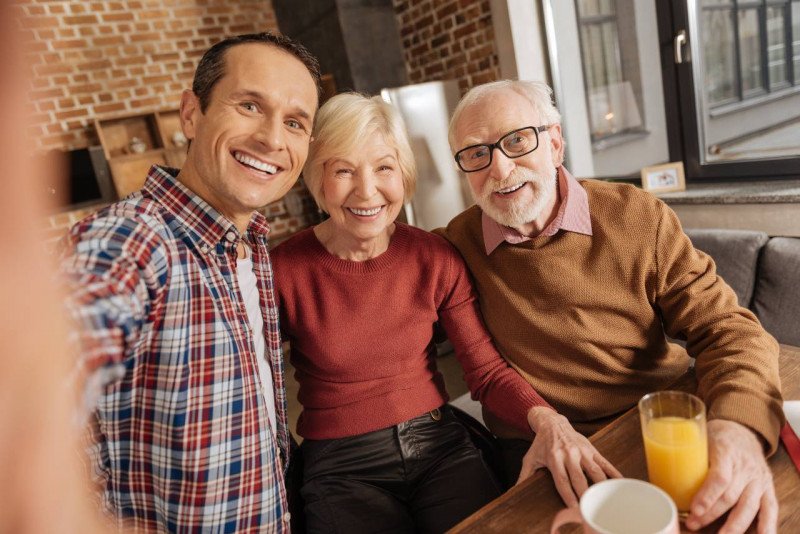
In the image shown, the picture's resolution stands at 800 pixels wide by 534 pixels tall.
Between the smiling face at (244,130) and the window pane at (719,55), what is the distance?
2672 millimetres

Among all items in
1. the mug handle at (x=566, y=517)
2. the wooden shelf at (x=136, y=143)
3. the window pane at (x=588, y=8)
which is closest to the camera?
the mug handle at (x=566, y=517)

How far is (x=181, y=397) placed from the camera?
0.97 m

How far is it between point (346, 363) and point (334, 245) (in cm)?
34

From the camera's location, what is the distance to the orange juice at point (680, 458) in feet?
2.71

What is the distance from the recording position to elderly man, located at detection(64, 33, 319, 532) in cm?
90

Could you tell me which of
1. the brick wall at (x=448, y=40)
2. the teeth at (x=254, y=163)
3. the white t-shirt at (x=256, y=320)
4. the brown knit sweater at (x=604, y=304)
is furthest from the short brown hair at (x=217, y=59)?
the brick wall at (x=448, y=40)

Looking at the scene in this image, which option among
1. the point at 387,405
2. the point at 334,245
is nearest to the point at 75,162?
the point at 334,245

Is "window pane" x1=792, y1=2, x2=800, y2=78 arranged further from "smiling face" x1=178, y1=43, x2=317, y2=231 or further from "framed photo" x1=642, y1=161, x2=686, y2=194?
"smiling face" x1=178, y1=43, x2=317, y2=231

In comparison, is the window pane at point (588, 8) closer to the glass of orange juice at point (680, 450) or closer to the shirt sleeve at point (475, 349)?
the shirt sleeve at point (475, 349)

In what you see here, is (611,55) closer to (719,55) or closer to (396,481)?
(719,55)

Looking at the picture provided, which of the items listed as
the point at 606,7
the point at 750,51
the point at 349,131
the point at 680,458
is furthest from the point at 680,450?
the point at 606,7

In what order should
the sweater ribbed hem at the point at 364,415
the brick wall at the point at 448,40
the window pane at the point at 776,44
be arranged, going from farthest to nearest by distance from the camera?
the brick wall at the point at 448,40 < the window pane at the point at 776,44 < the sweater ribbed hem at the point at 364,415

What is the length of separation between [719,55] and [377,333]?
120 inches

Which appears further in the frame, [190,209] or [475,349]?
[475,349]
